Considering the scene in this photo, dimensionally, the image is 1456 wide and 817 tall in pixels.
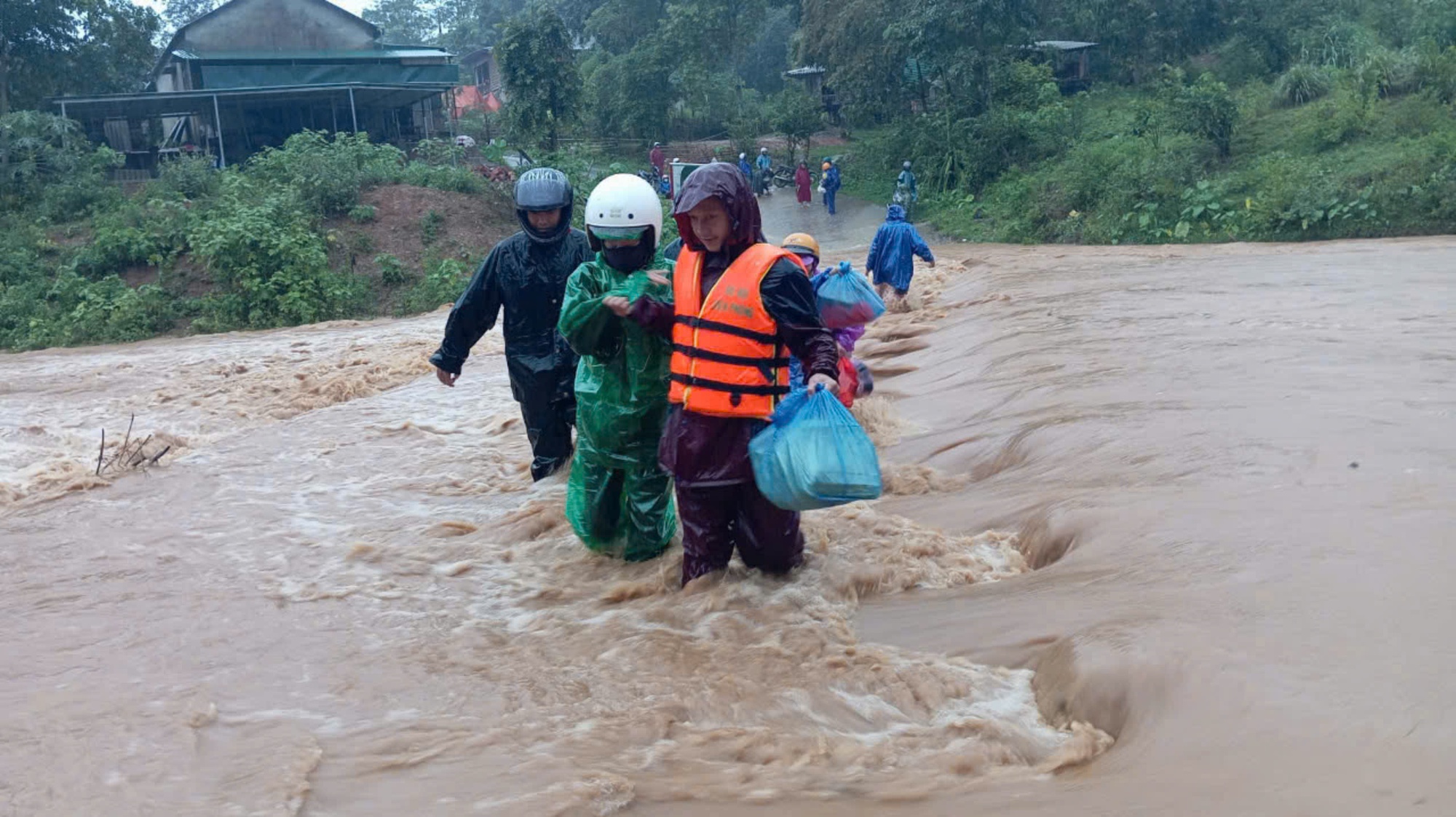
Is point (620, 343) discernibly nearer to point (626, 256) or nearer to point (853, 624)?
point (626, 256)

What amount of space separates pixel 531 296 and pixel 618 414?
1.59 metres

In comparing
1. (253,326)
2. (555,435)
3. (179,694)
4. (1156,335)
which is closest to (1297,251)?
(1156,335)

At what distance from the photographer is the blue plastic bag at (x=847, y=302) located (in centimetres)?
586

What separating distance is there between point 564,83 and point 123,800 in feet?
81.6

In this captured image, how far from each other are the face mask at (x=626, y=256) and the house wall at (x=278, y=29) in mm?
30543

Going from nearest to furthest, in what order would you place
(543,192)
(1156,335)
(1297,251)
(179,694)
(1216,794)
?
(1216,794)
(179,694)
(543,192)
(1156,335)
(1297,251)

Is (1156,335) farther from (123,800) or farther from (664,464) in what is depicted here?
(123,800)

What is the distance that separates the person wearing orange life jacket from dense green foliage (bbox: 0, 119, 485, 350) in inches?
588

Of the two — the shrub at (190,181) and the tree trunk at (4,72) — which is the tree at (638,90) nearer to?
the shrub at (190,181)

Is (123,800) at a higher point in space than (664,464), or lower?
lower

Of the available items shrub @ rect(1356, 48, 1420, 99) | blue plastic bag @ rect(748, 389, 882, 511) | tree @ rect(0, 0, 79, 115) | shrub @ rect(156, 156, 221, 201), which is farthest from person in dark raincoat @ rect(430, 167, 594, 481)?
tree @ rect(0, 0, 79, 115)

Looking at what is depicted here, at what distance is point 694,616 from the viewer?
14.4ft

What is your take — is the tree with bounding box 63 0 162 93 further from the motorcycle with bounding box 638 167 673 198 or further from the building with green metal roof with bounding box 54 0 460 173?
the motorcycle with bounding box 638 167 673 198

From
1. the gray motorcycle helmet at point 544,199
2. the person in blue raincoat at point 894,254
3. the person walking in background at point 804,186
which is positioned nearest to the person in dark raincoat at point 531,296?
the gray motorcycle helmet at point 544,199
